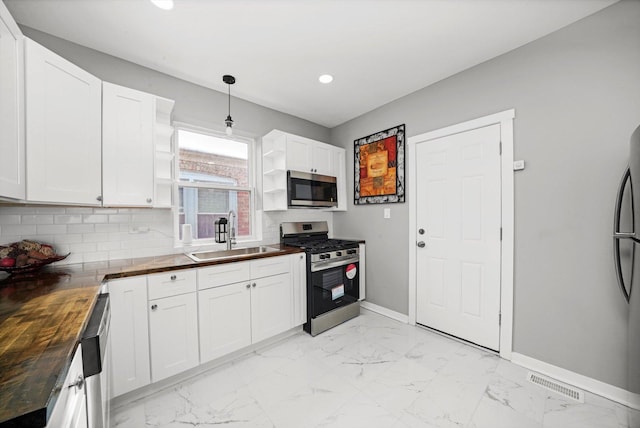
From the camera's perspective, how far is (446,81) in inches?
98.9

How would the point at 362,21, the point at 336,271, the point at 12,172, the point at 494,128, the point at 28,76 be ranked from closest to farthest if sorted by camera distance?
the point at 12,172 → the point at 28,76 → the point at 362,21 → the point at 494,128 → the point at 336,271

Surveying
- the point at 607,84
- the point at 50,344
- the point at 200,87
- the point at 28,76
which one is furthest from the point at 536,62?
the point at 28,76

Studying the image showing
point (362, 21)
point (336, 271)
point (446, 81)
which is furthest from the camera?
point (336, 271)

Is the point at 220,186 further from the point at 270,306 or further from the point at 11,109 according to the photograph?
the point at 11,109

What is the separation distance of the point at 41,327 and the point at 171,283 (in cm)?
95

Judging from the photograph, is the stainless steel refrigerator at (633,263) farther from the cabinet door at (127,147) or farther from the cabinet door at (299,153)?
the cabinet door at (127,147)

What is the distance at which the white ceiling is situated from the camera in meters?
1.65

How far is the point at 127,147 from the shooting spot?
1.93m

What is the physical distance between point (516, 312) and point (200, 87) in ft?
12.2

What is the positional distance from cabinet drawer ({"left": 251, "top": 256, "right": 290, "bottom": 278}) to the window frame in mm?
642

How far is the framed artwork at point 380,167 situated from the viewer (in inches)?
115

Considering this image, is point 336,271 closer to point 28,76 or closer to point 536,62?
point 536,62

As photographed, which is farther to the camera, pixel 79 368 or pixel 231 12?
pixel 231 12

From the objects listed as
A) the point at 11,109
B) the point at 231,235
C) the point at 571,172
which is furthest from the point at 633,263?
the point at 11,109
